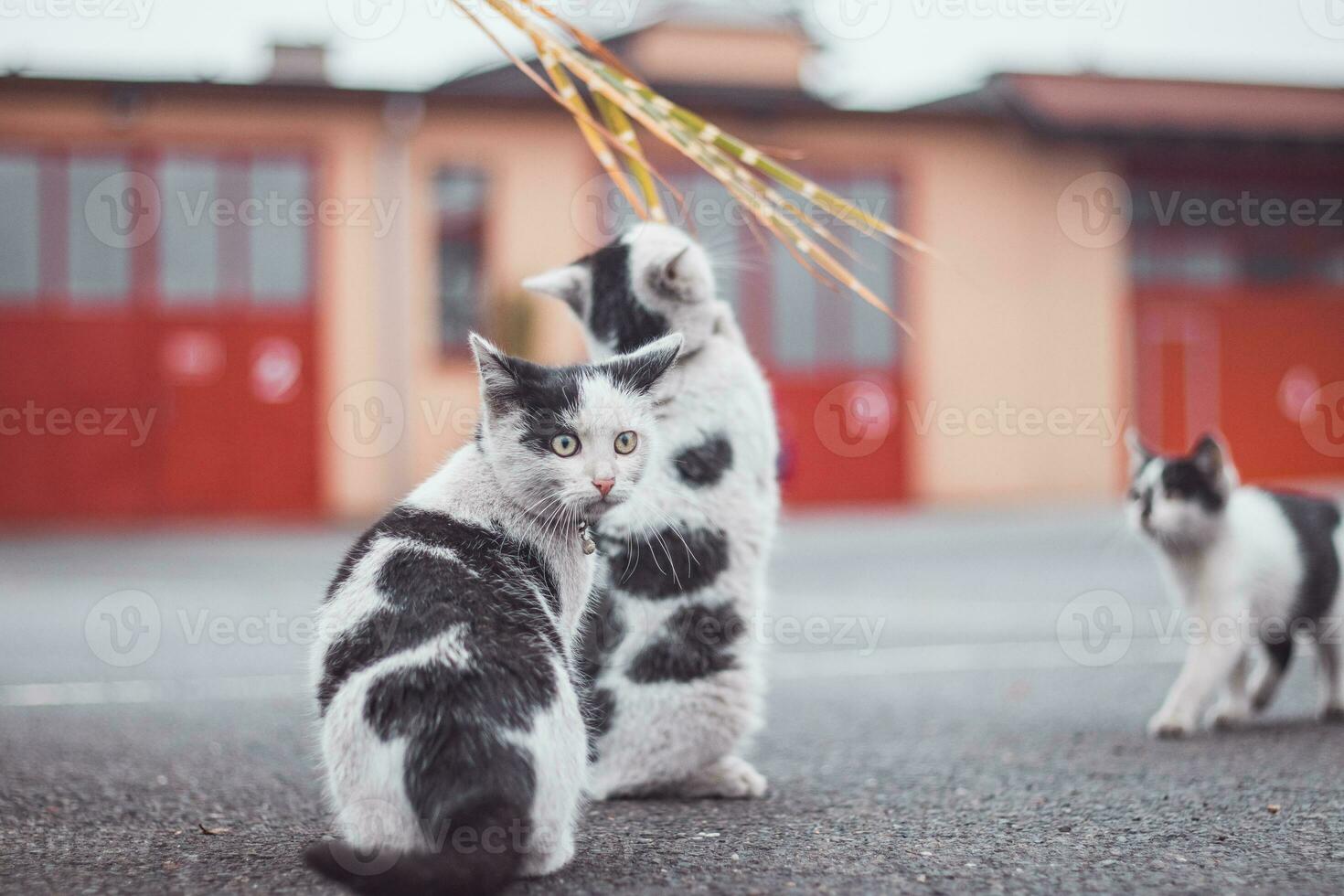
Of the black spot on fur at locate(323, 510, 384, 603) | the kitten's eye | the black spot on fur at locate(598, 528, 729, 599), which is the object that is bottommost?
the black spot on fur at locate(598, 528, 729, 599)

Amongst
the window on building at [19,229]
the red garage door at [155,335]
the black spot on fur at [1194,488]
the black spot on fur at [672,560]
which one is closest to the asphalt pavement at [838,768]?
the black spot on fur at [672,560]

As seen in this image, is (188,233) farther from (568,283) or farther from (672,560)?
(672,560)

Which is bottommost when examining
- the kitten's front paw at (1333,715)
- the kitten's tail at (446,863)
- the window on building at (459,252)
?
the kitten's front paw at (1333,715)

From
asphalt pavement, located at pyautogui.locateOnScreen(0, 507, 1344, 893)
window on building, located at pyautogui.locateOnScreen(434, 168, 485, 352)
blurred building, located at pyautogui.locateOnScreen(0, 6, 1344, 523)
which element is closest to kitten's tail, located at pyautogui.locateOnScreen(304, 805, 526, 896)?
asphalt pavement, located at pyautogui.locateOnScreen(0, 507, 1344, 893)

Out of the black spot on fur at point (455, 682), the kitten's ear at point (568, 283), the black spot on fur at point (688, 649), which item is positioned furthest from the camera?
the kitten's ear at point (568, 283)

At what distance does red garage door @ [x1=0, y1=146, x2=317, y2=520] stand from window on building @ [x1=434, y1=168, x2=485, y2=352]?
1.62 m

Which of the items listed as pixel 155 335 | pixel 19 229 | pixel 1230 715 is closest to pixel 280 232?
pixel 155 335

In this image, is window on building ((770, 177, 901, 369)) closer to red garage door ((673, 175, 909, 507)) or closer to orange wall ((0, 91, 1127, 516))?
red garage door ((673, 175, 909, 507))

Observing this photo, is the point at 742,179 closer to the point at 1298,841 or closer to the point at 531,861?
the point at 531,861

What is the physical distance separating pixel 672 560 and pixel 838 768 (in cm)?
96

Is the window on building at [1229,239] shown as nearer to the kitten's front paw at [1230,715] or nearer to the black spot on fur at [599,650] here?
the kitten's front paw at [1230,715]

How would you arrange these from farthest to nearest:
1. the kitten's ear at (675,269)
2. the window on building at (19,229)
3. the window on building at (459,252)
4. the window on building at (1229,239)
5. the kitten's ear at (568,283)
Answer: the window on building at (1229,239) < the window on building at (459,252) < the window on building at (19,229) < the kitten's ear at (568,283) < the kitten's ear at (675,269)

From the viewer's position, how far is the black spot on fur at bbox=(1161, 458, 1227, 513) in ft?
13.8

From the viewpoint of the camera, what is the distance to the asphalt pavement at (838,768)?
2.58m
